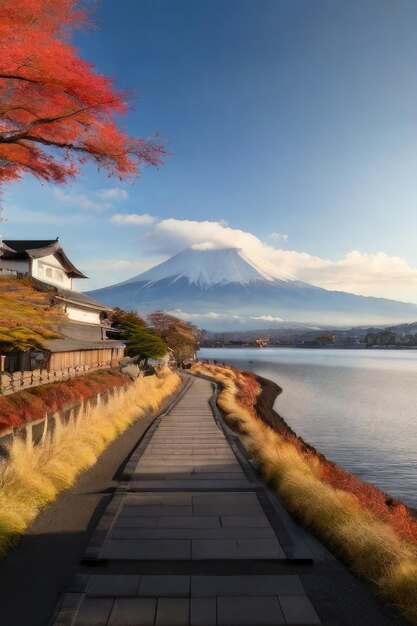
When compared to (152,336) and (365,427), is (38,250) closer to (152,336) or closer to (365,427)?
(152,336)

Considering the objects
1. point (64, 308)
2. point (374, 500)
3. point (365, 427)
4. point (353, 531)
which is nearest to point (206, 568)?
point (353, 531)

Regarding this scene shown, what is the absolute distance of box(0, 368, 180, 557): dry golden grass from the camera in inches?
238

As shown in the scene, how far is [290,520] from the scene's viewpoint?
6.62 m

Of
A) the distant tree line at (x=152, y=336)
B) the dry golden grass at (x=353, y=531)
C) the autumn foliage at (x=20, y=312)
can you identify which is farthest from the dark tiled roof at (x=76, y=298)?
the dry golden grass at (x=353, y=531)

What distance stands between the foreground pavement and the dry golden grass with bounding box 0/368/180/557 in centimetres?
110

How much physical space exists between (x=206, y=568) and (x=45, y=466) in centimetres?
419

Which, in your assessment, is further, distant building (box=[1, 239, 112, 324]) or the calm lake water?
distant building (box=[1, 239, 112, 324])

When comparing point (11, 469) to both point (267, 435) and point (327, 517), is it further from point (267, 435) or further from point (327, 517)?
point (267, 435)

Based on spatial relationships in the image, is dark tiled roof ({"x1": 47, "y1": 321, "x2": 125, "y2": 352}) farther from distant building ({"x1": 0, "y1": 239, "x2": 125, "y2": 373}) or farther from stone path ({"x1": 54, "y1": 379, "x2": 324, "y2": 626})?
stone path ({"x1": 54, "y1": 379, "x2": 324, "y2": 626})

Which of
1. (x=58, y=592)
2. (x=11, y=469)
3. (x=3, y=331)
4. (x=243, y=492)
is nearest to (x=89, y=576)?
(x=58, y=592)

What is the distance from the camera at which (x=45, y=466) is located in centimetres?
796

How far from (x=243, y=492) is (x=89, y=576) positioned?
143 inches

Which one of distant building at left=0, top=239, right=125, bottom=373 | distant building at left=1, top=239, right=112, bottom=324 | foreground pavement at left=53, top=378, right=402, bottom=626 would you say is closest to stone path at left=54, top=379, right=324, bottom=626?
foreground pavement at left=53, top=378, right=402, bottom=626

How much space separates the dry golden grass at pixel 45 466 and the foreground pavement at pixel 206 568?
3.61ft
